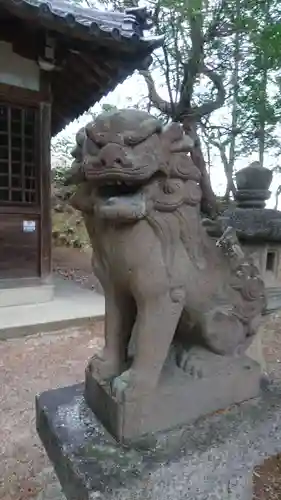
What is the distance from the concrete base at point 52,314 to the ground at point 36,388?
8cm

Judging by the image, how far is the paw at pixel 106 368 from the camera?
1.13 metres

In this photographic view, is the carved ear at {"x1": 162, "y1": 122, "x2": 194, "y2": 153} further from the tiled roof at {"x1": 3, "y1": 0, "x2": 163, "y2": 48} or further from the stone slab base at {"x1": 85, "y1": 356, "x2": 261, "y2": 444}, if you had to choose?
the tiled roof at {"x1": 3, "y1": 0, "x2": 163, "y2": 48}

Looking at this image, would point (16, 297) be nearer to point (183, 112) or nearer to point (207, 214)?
point (183, 112)

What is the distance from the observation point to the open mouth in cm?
94

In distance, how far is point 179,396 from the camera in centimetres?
107

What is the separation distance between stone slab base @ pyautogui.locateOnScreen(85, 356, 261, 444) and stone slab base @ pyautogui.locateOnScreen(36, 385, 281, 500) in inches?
1.1

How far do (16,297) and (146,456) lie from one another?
3253 millimetres

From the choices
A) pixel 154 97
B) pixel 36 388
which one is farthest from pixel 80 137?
pixel 154 97

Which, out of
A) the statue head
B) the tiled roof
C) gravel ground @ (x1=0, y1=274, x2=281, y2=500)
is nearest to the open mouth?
the statue head

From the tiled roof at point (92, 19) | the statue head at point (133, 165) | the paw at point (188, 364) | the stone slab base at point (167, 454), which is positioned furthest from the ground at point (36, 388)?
the tiled roof at point (92, 19)

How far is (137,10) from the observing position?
11.9 ft

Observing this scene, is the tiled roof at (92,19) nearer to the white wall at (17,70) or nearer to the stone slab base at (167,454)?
the white wall at (17,70)

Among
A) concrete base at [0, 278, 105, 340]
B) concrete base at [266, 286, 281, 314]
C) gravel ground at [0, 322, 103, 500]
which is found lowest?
gravel ground at [0, 322, 103, 500]

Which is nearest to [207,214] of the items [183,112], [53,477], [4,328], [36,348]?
[53,477]
